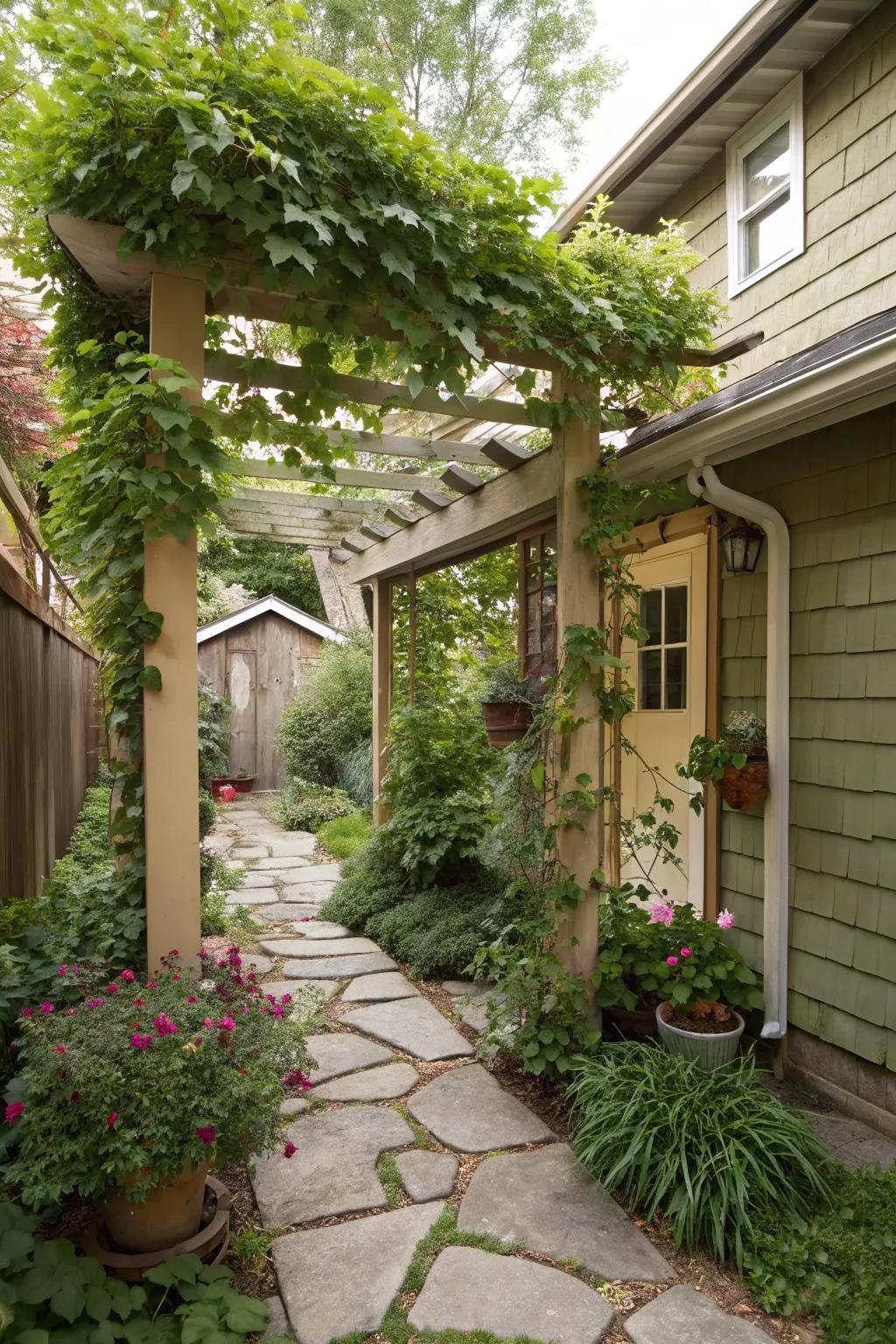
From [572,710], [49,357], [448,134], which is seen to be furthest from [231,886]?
[448,134]

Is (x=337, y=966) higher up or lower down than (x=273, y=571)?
lower down

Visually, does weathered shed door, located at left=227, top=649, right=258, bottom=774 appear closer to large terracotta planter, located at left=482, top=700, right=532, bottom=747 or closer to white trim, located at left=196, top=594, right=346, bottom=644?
white trim, located at left=196, top=594, right=346, bottom=644

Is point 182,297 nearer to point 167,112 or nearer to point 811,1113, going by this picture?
point 167,112

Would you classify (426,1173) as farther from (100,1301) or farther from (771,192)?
(771,192)

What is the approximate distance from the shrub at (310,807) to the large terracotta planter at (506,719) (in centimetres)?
438

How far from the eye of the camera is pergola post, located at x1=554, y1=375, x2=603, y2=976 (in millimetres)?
3080

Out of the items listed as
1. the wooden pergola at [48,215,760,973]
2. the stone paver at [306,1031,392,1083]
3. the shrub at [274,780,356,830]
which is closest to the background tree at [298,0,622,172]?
the shrub at [274,780,356,830]

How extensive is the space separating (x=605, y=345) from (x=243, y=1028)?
2.56m

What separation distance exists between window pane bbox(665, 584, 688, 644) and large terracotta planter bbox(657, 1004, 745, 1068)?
1904 mm

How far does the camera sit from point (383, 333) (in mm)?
2760

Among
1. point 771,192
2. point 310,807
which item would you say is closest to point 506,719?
point 771,192

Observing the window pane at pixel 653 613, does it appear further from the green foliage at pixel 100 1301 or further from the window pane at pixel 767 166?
the green foliage at pixel 100 1301

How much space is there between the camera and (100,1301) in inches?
67.7

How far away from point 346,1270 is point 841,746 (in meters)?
2.26
